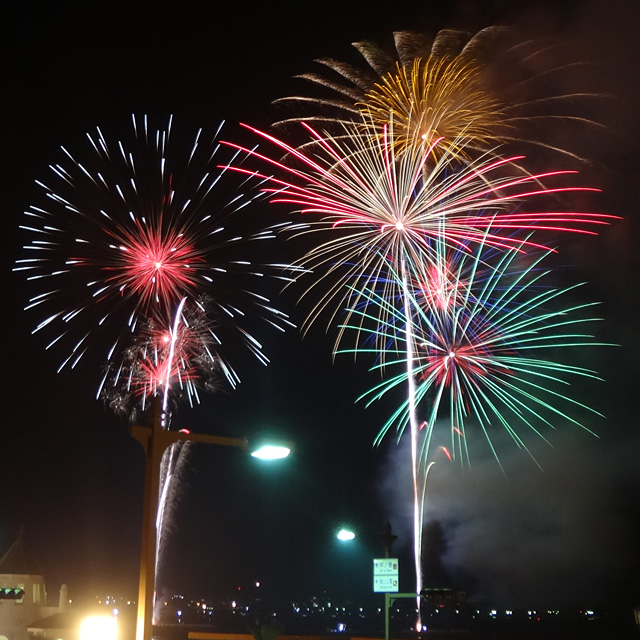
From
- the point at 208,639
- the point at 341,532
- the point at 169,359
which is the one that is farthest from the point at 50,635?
the point at 341,532

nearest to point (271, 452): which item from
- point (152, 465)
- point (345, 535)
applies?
point (152, 465)

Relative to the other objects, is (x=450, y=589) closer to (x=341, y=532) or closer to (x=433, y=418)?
(x=341, y=532)

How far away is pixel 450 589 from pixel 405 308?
8.08 m

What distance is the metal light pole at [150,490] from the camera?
22.6ft

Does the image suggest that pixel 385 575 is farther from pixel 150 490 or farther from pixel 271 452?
pixel 150 490

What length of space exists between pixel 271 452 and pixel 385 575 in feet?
24.0

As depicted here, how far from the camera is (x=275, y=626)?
9.74 metres

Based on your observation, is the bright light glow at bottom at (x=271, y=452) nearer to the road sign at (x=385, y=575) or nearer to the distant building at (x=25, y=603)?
the road sign at (x=385, y=575)

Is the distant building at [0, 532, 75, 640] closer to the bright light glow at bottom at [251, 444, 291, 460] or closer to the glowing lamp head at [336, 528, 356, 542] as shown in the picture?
the glowing lamp head at [336, 528, 356, 542]

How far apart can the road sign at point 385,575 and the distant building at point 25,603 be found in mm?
19081

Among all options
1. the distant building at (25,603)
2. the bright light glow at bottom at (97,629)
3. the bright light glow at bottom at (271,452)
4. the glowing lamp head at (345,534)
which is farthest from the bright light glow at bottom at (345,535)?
the distant building at (25,603)

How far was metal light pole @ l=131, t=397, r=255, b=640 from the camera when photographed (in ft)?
22.6

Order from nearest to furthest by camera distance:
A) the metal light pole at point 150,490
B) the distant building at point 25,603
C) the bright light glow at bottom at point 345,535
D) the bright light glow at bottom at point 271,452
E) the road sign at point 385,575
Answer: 1. the metal light pole at point 150,490
2. the bright light glow at bottom at point 271,452
3. the road sign at point 385,575
4. the bright light glow at bottom at point 345,535
5. the distant building at point 25,603

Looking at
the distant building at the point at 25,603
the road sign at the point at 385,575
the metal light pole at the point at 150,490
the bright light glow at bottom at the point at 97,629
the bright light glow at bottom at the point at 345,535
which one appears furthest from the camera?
the distant building at the point at 25,603
